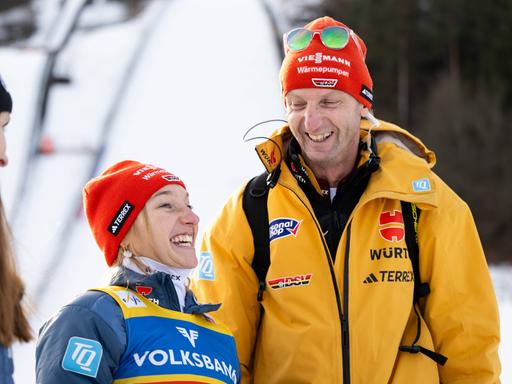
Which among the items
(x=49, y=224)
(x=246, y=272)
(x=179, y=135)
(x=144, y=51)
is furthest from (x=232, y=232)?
(x=144, y=51)

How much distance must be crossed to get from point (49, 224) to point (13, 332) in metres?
10.0

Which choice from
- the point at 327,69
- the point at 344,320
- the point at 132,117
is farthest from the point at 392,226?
the point at 132,117

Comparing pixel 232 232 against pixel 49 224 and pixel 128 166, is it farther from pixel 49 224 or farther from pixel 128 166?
pixel 49 224

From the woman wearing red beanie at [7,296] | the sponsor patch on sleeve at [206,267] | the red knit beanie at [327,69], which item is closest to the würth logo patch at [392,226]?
the red knit beanie at [327,69]

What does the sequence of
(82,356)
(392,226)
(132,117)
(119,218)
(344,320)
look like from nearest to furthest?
(82,356) < (119,218) < (344,320) < (392,226) < (132,117)

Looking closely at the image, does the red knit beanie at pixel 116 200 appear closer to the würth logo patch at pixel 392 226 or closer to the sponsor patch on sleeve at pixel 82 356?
the sponsor patch on sleeve at pixel 82 356

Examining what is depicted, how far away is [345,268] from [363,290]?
10 centimetres

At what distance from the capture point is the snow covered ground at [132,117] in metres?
11.2

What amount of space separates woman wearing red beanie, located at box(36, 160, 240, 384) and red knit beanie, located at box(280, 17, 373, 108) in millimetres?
710

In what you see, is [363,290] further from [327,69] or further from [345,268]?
[327,69]

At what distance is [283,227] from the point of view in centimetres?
299

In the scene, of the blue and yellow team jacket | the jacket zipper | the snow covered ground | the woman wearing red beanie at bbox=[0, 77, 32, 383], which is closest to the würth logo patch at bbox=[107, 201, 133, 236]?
the blue and yellow team jacket

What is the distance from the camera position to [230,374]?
253 centimetres

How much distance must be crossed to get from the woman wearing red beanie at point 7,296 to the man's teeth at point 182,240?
549 millimetres
